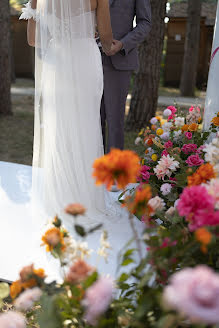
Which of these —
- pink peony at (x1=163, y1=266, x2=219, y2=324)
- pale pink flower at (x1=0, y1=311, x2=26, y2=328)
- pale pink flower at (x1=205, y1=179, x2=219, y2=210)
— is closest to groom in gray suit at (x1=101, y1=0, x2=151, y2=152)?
pale pink flower at (x1=205, y1=179, x2=219, y2=210)

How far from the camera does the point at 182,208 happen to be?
1.24 meters

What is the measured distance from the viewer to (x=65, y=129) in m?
2.85

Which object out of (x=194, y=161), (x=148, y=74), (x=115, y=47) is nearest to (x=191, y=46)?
(x=148, y=74)

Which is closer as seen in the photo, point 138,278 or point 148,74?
point 138,278

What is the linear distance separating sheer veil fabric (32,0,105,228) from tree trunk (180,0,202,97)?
9957 mm

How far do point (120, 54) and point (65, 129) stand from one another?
4.53ft

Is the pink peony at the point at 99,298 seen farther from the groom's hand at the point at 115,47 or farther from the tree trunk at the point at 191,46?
the tree trunk at the point at 191,46

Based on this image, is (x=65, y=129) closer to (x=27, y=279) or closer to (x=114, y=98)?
(x=114, y=98)

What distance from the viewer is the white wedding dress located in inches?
106

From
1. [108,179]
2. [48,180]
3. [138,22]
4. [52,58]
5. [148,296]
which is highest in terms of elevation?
[138,22]

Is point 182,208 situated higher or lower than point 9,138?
higher

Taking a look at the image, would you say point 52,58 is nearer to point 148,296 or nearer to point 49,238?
point 49,238

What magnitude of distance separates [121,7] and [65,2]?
133 centimetres

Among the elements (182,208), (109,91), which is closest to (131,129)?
(109,91)
